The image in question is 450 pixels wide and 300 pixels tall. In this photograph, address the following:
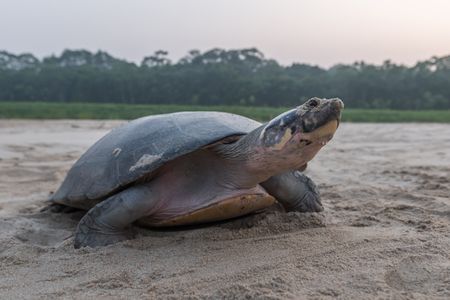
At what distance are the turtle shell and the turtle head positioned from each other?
1.35 ft

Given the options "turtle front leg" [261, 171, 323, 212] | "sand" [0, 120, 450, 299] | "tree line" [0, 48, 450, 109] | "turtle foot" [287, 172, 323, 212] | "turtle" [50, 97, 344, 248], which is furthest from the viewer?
"tree line" [0, 48, 450, 109]

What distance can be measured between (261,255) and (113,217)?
77 cm

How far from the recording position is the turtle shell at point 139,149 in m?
2.49

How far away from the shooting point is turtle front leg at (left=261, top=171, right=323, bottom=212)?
9.09 feet

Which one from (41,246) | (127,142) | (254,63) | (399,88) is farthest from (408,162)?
(254,63)

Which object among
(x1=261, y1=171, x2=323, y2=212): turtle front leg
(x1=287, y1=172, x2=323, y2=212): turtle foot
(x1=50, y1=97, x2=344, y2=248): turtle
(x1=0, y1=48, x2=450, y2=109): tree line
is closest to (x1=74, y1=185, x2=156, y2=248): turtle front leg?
(x1=50, y1=97, x2=344, y2=248): turtle

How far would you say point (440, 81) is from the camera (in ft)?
112

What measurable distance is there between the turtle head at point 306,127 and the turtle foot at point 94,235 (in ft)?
2.91

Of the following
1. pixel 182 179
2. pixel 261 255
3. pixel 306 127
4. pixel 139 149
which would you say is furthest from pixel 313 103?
pixel 139 149

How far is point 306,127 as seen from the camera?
6.68 feet

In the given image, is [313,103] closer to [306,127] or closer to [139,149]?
[306,127]

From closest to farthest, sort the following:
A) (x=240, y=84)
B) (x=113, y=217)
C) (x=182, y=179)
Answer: (x=113, y=217) < (x=182, y=179) < (x=240, y=84)

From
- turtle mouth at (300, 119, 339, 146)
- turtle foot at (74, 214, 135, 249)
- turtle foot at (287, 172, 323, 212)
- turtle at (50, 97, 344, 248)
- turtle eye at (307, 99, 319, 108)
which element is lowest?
turtle foot at (74, 214, 135, 249)

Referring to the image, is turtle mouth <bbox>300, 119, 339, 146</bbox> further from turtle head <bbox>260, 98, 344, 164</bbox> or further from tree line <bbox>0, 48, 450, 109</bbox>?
tree line <bbox>0, 48, 450, 109</bbox>
